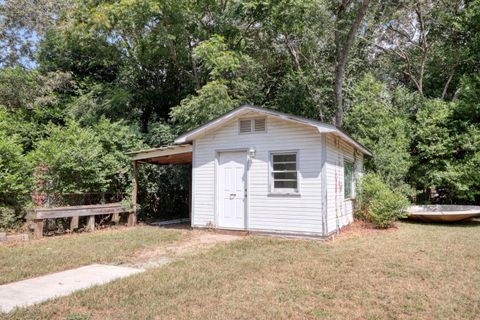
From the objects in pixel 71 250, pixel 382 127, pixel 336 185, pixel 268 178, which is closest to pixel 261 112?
pixel 268 178

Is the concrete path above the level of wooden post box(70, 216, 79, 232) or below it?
below

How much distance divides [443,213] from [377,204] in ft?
8.10

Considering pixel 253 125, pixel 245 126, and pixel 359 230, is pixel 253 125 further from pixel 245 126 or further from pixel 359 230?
pixel 359 230

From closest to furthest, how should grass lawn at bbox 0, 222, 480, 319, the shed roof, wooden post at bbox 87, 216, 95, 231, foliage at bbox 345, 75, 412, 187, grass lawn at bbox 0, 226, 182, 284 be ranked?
grass lawn at bbox 0, 222, 480, 319 → grass lawn at bbox 0, 226, 182, 284 → the shed roof → wooden post at bbox 87, 216, 95, 231 → foliage at bbox 345, 75, 412, 187

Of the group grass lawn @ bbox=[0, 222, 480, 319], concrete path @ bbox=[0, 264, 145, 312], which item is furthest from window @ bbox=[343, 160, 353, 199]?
concrete path @ bbox=[0, 264, 145, 312]

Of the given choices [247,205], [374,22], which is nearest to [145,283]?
[247,205]

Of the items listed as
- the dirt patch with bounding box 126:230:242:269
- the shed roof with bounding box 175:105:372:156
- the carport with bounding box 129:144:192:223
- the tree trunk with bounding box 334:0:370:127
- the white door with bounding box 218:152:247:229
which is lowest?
the dirt patch with bounding box 126:230:242:269

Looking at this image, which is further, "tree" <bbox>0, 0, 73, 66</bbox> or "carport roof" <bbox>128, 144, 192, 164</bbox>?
"tree" <bbox>0, 0, 73, 66</bbox>

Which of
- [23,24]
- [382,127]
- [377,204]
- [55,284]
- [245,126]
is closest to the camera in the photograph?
[55,284]

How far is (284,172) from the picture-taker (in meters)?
8.63

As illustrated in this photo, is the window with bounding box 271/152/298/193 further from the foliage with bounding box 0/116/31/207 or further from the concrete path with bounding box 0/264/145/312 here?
the foliage with bounding box 0/116/31/207

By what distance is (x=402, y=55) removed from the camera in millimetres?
19234

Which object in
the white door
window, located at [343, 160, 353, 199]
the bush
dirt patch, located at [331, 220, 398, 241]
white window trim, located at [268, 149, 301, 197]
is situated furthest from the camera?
window, located at [343, 160, 353, 199]

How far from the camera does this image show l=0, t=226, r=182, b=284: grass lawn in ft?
17.9
